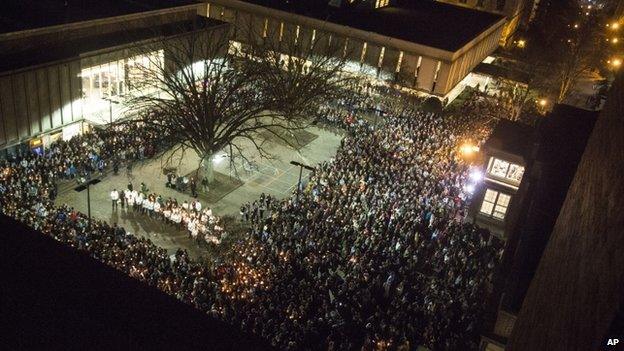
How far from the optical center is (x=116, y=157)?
27375 mm

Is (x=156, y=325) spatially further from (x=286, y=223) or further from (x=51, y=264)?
(x=286, y=223)

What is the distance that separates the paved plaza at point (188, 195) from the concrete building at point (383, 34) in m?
11.1

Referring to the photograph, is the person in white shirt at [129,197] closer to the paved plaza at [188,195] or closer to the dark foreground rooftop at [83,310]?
the paved plaza at [188,195]

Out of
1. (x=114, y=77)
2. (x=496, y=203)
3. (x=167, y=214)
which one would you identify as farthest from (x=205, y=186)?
(x=496, y=203)

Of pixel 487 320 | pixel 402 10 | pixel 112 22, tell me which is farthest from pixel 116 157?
pixel 402 10

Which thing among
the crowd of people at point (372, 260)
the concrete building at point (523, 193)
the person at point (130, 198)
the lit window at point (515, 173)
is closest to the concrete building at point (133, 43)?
the person at point (130, 198)

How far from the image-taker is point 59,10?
32.7 meters

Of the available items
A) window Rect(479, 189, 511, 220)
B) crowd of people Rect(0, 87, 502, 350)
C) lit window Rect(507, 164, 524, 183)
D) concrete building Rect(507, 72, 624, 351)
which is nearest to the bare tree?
crowd of people Rect(0, 87, 502, 350)

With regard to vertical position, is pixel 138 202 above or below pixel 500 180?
below

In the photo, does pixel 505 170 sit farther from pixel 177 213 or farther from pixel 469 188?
pixel 177 213

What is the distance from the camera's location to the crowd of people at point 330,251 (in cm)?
1549

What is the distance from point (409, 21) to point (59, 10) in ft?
105

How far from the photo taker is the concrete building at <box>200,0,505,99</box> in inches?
1667

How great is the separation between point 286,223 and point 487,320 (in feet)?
29.9
